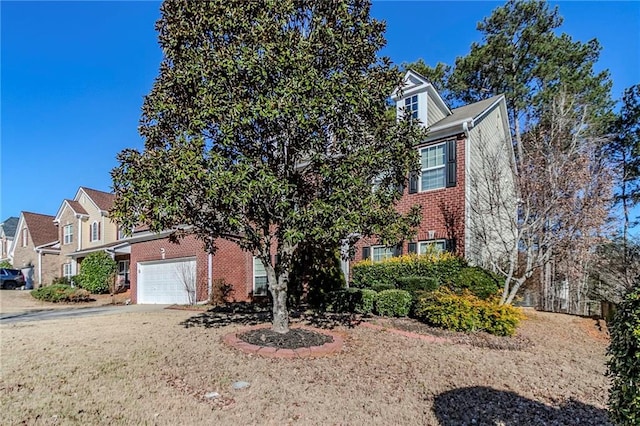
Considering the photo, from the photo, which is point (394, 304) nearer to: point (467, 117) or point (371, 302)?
point (371, 302)

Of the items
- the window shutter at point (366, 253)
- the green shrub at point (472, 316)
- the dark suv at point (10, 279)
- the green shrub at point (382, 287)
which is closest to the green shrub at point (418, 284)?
the green shrub at point (382, 287)

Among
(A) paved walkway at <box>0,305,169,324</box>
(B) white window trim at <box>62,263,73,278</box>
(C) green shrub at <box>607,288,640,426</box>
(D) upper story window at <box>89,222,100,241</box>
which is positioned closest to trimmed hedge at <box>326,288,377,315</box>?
(A) paved walkway at <box>0,305,169,324</box>

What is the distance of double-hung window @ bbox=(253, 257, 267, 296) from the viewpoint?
1530 cm

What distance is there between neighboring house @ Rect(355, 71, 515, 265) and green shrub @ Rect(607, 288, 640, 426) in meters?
9.00

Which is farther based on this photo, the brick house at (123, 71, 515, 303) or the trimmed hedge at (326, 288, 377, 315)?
the brick house at (123, 71, 515, 303)

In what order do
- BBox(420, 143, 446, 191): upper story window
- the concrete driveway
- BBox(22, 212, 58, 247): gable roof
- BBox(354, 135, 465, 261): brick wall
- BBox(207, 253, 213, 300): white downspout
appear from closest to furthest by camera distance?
BBox(354, 135, 465, 261): brick wall < BBox(420, 143, 446, 191): upper story window < the concrete driveway < BBox(207, 253, 213, 300): white downspout < BBox(22, 212, 58, 247): gable roof

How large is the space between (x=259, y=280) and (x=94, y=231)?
57.6 feet

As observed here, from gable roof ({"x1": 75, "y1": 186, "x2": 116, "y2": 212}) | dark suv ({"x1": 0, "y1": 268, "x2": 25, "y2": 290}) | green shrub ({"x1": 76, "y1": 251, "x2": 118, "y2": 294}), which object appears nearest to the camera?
green shrub ({"x1": 76, "y1": 251, "x2": 118, "y2": 294})

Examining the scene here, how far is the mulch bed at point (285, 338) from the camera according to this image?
6512 millimetres

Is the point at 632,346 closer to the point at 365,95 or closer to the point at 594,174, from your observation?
the point at 365,95

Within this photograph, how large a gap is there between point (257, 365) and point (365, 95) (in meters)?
4.74

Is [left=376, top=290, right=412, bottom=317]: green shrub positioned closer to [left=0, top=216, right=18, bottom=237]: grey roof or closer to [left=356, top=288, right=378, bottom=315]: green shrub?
[left=356, top=288, right=378, bottom=315]: green shrub

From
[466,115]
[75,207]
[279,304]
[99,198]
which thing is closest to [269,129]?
[279,304]

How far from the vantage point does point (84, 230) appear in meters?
27.2
